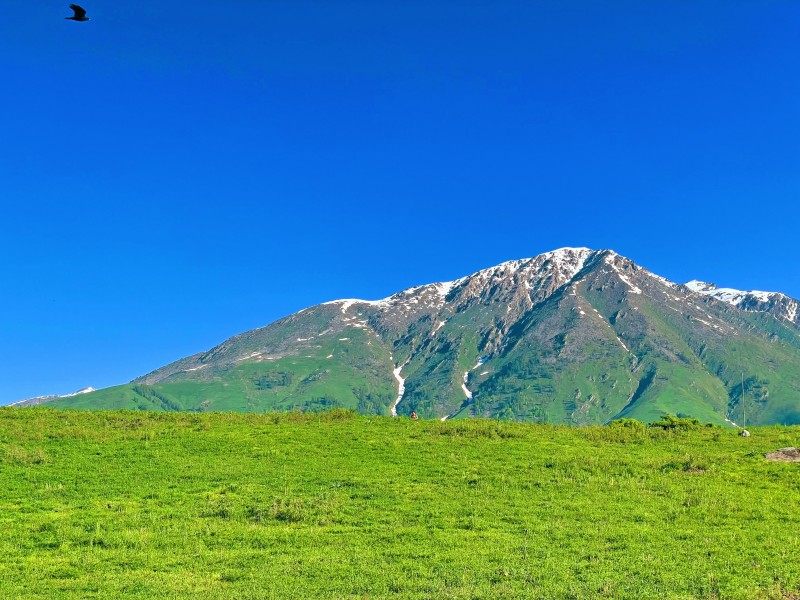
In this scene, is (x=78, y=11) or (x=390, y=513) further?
(x=390, y=513)

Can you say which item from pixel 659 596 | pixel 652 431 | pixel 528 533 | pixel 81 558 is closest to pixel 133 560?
pixel 81 558

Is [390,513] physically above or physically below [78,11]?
below

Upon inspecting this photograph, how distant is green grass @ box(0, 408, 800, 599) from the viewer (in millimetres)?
23844

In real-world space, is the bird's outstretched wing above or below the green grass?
above

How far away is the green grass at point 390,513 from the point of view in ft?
78.2

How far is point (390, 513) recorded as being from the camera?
31.8 m

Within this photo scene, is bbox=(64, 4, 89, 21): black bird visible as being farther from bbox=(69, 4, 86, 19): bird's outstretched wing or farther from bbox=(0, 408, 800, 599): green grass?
bbox=(0, 408, 800, 599): green grass

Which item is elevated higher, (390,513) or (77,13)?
(77,13)

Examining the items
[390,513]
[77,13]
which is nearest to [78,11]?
[77,13]

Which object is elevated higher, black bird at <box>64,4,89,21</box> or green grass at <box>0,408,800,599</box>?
black bird at <box>64,4,89,21</box>

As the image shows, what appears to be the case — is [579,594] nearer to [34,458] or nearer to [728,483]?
[728,483]

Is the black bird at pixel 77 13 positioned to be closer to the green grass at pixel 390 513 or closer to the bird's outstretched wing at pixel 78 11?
the bird's outstretched wing at pixel 78 11

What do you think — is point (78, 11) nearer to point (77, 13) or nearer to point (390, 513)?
point (77, 13)

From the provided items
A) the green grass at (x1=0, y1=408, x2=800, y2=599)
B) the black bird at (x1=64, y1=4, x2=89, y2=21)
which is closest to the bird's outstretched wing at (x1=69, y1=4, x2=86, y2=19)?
the black bird at (x1=64, y1=4, x2=89, y2=21)
